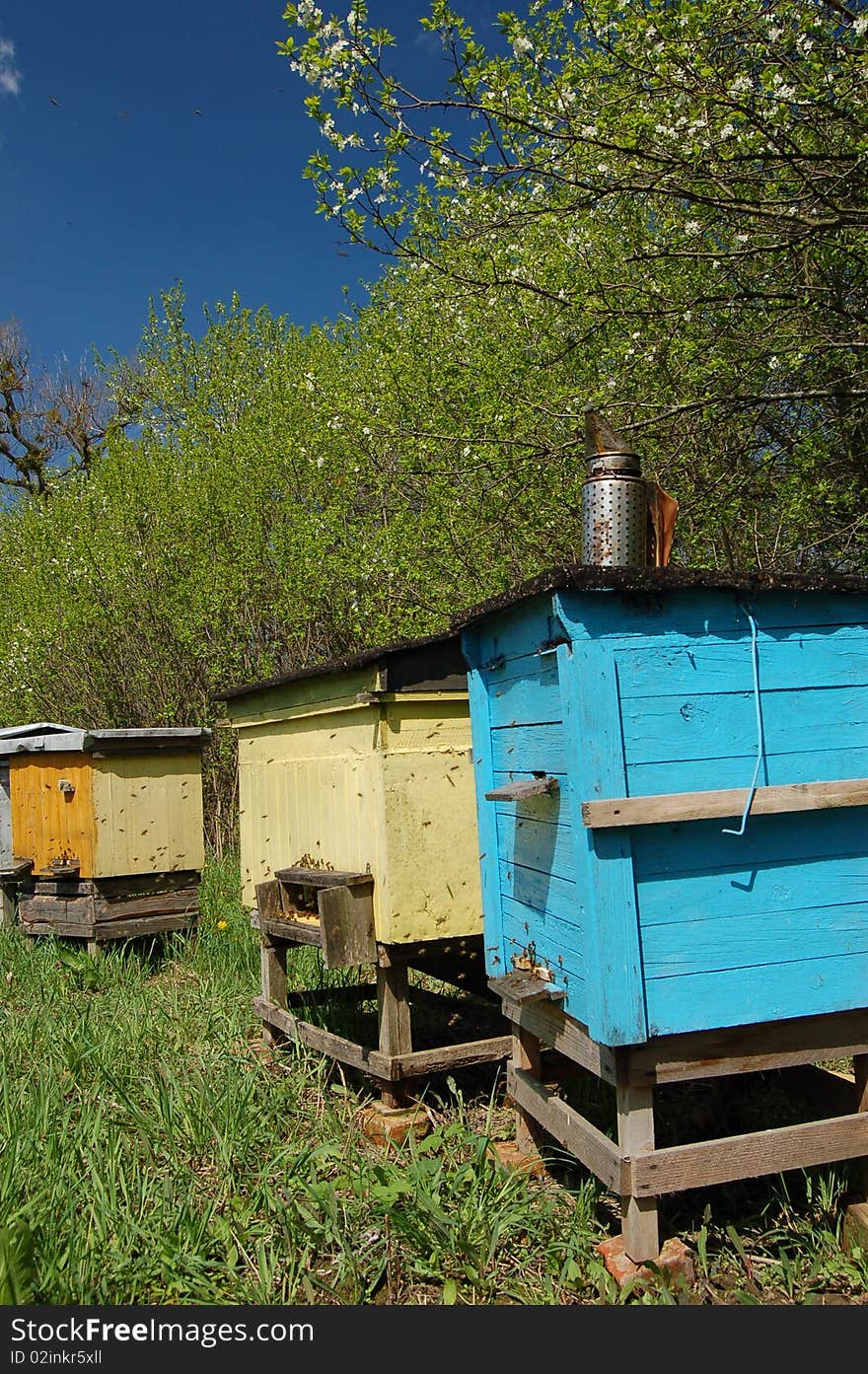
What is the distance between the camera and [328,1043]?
457 cm

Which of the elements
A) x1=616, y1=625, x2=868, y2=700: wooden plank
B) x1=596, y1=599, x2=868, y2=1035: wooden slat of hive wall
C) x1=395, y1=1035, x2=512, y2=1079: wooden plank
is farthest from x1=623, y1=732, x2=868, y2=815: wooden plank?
x1=395, y1=1035, x2=512, y2=1079: wooden plank

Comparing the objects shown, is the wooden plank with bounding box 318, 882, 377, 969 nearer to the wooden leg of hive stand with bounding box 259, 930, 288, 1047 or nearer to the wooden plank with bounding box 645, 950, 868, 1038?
the wooden leg of hive stand with bounding box 259, 930, 288, 1047

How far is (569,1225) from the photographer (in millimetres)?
3189

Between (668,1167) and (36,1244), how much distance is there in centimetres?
177

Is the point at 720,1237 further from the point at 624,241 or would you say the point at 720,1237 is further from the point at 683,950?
the point at 624,241

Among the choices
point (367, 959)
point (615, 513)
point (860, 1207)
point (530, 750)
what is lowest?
point (860, 1207)

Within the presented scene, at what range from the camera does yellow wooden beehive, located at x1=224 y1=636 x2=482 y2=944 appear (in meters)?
4.00

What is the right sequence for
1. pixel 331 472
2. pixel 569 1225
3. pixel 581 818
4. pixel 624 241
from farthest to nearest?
pixel 331 472
pixel 624 241
pixel 569 1225
pixel 581 818

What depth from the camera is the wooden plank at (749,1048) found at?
282cm

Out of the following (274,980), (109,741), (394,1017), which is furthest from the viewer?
(109,741)

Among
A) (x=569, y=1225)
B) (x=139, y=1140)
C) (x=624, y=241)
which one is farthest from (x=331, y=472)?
(x=569, y=1225)

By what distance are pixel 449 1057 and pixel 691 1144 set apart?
1.41 metres

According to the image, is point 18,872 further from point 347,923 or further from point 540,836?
point 540,836

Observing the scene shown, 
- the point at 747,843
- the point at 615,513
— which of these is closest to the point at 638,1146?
the point at 747,843
